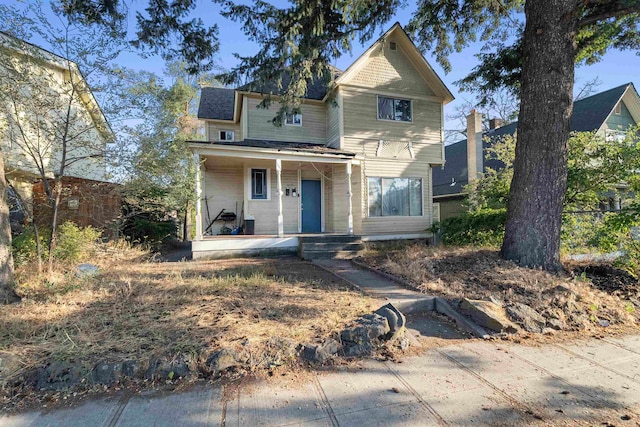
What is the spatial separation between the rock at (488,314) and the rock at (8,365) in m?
4.81

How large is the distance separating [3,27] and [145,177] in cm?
357

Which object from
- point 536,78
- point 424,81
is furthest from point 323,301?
point 424,81

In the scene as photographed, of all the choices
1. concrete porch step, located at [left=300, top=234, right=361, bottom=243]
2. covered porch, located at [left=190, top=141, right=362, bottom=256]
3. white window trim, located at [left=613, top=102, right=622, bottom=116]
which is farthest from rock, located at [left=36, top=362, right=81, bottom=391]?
white window trim, located at [left=613, top=102, right=622, bottom=116]

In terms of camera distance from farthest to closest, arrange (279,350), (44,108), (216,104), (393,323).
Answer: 1. (216,104)
2. (44,108)
3. (393,323)
4. (279,350)

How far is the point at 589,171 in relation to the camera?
6859mm

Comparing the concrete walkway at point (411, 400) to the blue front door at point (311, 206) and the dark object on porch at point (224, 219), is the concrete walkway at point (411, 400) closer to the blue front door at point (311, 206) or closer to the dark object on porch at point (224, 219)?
the blue front door at point (311, 206)

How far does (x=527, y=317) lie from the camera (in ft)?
12.6

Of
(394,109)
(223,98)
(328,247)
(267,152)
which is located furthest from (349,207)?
(223,98)

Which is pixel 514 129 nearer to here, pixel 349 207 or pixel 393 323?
pixel 349 207

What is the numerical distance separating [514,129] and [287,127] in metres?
12.1

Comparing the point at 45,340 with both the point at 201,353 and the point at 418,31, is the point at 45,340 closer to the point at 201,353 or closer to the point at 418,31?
the point at 201,353

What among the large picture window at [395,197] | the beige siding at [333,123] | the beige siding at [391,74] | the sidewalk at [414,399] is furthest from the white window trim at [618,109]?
the sidewalk at [414,399]

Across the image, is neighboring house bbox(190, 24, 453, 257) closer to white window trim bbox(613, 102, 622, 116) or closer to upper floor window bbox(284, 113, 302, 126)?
upper floor window bbox(284, 113, 302, 126)

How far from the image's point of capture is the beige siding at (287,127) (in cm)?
1127
